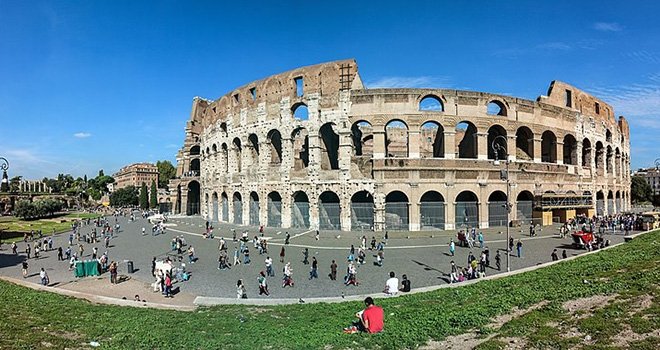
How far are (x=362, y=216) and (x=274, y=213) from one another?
975 cm

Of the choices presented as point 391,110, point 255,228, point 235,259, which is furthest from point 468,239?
point 255,228

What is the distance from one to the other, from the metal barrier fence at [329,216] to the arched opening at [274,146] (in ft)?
23.0

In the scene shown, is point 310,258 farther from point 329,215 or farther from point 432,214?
point 432,214

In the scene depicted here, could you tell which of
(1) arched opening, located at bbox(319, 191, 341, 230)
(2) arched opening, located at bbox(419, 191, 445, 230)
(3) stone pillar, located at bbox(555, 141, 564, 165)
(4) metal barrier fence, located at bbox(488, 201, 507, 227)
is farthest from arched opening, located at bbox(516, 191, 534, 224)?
(1) arched opening, located at bbox(319, 191, 341, 230)

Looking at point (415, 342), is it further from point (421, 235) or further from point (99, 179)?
point (99, 179)

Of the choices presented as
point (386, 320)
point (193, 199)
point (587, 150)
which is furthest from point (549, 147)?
point (193, 199)

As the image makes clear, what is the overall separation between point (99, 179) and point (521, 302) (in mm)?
155564

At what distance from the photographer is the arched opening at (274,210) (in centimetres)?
3872

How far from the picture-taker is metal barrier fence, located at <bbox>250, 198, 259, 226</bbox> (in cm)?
4097

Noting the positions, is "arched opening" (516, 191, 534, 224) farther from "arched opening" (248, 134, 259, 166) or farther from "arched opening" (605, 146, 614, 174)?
"arched opening" (248, 134, 259, 166)

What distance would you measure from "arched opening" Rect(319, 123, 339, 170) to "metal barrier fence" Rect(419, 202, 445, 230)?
10.2 metres

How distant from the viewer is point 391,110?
112ft

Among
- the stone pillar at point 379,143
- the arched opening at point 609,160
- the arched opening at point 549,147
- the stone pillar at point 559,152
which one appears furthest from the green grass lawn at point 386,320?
Result: the arched opening at point 609,160

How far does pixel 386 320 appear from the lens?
35.5 feet
